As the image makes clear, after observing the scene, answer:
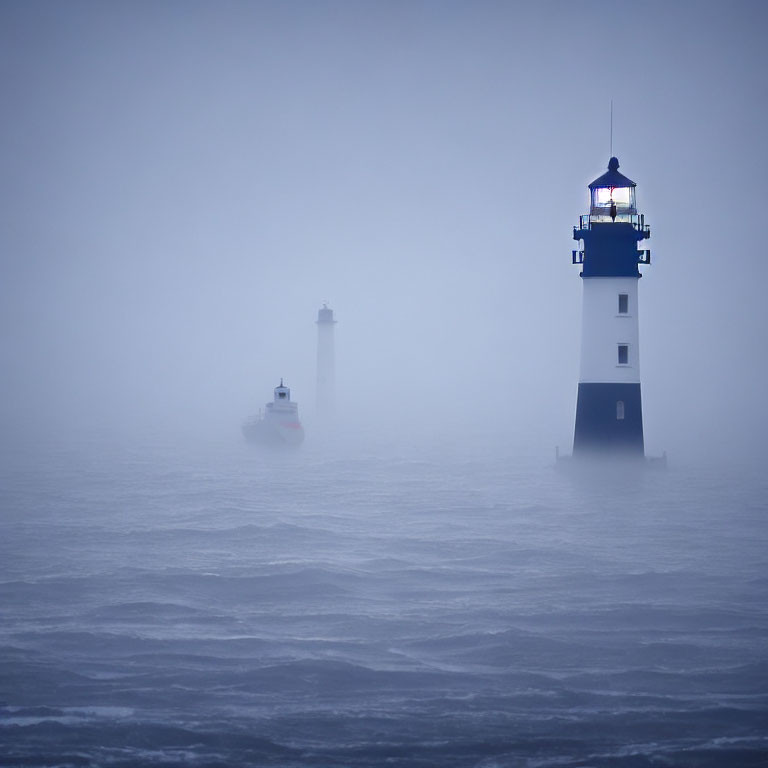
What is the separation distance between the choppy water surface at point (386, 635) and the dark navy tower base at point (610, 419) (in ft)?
17.0

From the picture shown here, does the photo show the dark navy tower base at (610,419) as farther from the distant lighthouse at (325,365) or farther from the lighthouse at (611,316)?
the distant lighthouse at (325,365)

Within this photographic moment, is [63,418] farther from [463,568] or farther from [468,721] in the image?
[468,721]

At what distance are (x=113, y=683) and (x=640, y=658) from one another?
9.77m

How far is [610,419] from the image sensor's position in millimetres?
48125

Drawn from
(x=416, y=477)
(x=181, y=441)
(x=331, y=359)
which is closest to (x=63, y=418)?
(x=331, y=359)

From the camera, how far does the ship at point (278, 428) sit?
82.8 metres

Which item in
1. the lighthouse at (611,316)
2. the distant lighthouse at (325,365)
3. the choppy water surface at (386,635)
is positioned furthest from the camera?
the distant lighthouse at (325,365)

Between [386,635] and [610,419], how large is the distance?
27.5 meters

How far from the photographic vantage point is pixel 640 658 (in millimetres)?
21016

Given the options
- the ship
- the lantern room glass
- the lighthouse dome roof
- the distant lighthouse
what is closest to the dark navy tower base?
the lantern room glass

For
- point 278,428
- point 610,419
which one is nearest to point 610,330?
point 610,419

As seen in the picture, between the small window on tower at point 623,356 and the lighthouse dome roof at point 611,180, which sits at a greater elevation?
the lighthouse dome roof at point 611,180

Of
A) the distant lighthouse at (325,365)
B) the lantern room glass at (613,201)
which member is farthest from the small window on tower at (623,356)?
the distant lighthouse at (325,365)

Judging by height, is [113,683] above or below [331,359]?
below
